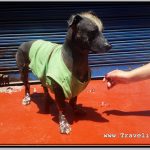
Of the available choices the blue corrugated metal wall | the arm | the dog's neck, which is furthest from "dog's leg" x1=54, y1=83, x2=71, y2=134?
the blue corrugated metal wall

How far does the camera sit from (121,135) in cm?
292

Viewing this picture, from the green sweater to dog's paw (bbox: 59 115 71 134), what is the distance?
0.42 feet

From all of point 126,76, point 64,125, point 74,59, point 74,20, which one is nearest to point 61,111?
point 64,125

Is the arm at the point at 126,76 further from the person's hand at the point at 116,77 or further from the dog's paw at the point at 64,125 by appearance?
the dog's paw at the point at 64,125

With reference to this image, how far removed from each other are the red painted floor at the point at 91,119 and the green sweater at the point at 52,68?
210 millimetres

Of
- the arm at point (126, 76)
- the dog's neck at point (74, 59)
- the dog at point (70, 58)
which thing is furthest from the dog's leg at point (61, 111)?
the arm at point (126, 76)

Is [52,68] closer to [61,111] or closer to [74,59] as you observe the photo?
[74,59]

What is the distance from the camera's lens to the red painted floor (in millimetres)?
2896

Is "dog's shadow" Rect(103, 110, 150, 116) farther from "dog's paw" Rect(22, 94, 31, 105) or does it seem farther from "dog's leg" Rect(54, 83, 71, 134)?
"dog's paw" Rect(22, 94, 31, 105)

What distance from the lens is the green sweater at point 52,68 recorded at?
2857mm

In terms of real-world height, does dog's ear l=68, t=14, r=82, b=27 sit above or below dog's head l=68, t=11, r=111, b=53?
above

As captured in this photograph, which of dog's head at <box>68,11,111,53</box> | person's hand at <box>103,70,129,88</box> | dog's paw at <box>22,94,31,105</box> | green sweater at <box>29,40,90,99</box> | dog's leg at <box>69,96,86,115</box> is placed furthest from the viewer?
dog's paw at <box>22,94,31,105</box>

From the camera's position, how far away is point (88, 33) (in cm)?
276

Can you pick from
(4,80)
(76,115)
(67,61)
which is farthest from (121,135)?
(4,80)
